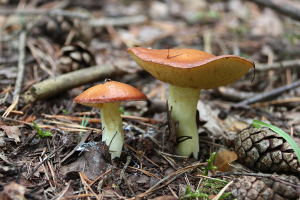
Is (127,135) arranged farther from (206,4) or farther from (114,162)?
(206,4)

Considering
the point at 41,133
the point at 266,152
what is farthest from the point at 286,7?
the point at 41,133

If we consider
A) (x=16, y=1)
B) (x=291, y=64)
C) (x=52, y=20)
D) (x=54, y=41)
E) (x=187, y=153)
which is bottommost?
(x=187, y=153)

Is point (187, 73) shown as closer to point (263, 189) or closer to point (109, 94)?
point (109, 94)

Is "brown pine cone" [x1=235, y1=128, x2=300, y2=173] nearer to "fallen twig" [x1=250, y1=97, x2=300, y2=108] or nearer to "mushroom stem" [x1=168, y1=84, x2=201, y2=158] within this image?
"mushroom stem" [x1=168, y1=84, x2=201, y2=158]

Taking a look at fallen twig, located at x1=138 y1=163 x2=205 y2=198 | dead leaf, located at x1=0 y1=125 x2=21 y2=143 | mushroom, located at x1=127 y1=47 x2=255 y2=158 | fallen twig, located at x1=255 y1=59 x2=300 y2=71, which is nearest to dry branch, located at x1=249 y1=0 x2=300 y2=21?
fallen twig, located at x1=255 y1=59 x2=300 y2=71

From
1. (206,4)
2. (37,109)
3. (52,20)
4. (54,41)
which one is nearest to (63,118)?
(37,109)
